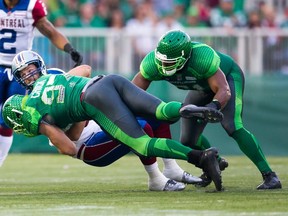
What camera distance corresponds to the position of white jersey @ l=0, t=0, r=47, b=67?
37.3 feet

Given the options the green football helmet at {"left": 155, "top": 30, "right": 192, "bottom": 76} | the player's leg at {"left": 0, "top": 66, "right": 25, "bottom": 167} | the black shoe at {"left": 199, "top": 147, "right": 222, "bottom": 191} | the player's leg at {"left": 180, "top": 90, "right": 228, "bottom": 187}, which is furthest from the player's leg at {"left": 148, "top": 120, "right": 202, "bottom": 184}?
the player's leg at {"left": 0, "top": 66, "right": 25, "bottom": 167}

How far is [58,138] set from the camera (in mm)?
9148

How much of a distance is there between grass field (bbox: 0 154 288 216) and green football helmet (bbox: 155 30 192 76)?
111cm

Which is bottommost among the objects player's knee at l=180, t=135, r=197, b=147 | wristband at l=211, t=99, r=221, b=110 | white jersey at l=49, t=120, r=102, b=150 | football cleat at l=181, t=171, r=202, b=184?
football cleat at l=181, t=171, r=202, b=184

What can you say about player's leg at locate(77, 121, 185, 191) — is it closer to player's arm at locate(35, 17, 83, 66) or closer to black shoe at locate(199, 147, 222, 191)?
black shoe at locate(199, 147, 222, 191)

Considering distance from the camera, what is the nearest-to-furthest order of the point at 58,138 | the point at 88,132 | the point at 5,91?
the point at 58,138 < the point at 88,132 < the point at 5,91

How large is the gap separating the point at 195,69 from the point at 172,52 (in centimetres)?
29

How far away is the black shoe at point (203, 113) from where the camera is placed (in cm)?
867

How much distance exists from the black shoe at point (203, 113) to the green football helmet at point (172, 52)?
0.71 metres

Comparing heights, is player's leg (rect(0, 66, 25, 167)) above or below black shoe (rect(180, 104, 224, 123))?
below

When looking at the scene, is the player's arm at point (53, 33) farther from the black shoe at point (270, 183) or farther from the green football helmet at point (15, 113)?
the black shoe at point (270, 183)

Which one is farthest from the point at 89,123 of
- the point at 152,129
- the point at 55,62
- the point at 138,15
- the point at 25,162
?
the point at 138,15

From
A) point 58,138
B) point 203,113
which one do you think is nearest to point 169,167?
point 58,138

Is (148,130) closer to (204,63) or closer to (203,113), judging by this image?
(204,63)
